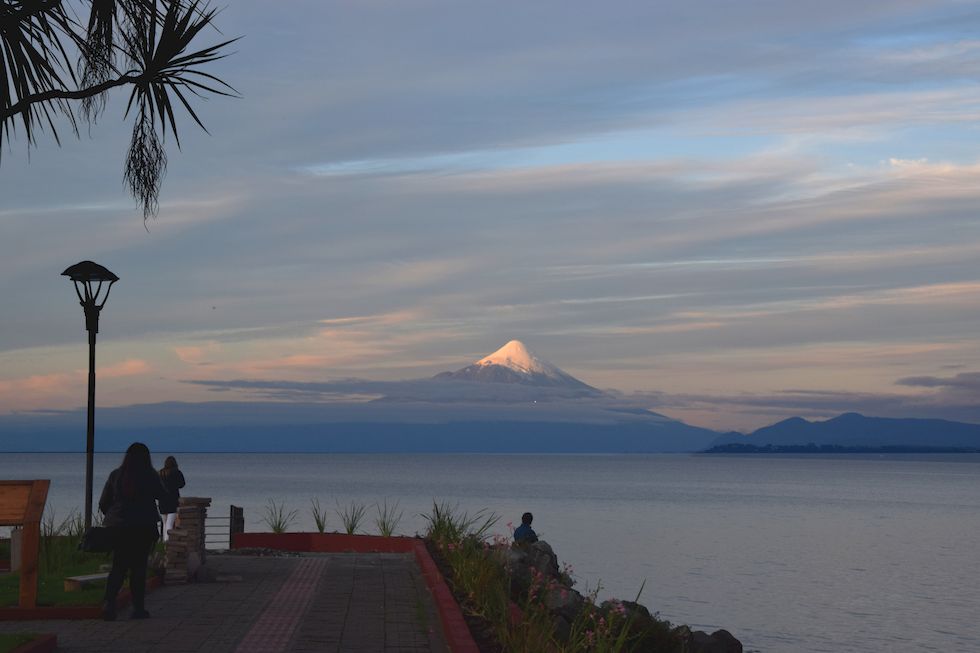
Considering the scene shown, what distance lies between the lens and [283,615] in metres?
12.8

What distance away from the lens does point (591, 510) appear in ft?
280

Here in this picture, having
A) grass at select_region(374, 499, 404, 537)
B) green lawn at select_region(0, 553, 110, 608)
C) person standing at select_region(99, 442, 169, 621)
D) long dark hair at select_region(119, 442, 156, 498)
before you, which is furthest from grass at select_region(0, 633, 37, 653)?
grass at select_region(374, 499, 404, 537)

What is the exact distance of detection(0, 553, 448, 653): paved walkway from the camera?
10.8 metres

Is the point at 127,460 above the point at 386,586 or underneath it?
above

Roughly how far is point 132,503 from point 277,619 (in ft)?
6.09

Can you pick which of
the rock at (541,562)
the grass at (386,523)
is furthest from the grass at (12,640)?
the grass at (386,523)

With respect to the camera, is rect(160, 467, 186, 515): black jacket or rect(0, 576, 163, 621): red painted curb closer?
rect(0, 576, 163, 621): red painted curb

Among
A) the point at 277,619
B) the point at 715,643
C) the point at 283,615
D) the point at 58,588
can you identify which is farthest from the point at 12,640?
the point at 715,643

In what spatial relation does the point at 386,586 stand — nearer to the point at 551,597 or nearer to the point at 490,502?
the point at 551,597

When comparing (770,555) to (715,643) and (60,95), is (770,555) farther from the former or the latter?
(60,95)

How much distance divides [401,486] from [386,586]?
4544 inches

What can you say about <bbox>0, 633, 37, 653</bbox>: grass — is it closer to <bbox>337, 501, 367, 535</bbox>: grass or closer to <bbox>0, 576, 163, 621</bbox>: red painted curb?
<bbox>0, 576, 163, 621</bbox>: red painted curb

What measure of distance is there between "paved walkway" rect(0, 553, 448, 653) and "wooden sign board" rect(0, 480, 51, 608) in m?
0.37

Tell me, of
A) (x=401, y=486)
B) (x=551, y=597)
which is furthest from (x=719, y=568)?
(x=401, y=486)
